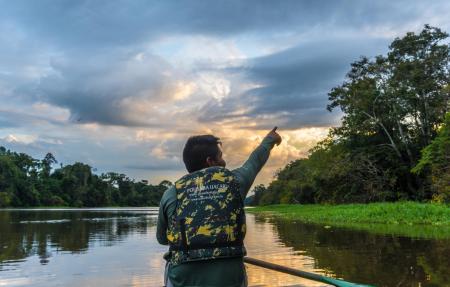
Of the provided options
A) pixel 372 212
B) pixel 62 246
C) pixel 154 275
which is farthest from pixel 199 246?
pixel 372 212

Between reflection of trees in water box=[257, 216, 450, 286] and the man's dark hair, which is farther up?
the man's dark hair

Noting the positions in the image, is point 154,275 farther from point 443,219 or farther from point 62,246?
point 443,219

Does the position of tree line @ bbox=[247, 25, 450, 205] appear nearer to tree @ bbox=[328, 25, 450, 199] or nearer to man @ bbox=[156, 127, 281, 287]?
tree @ bbox=[328, 25, 450, 199]

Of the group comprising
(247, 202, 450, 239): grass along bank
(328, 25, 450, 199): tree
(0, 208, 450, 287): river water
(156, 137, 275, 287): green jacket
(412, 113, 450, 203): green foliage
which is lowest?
(0, 208, 450, 287): river water

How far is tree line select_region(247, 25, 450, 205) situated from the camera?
41250 mm

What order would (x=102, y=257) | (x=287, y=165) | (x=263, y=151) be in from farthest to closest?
(x=287, y=165), (x=102, y=257), (x=263, y=151)

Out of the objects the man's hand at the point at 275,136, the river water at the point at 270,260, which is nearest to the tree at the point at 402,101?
the river water at the point at 270,260

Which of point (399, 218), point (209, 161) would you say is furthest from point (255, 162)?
point (399, 218)

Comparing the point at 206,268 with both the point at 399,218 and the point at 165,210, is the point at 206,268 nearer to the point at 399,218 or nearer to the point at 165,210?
the point at 165,210

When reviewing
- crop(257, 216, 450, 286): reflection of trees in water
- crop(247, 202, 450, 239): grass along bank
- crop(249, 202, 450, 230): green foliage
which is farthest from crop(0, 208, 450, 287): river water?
crop(249, 202, 450, 230): green foliage

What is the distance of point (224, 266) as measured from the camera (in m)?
3.26

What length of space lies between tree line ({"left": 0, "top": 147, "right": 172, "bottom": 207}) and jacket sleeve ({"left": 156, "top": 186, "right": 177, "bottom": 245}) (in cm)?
10905

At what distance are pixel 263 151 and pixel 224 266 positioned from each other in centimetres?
95

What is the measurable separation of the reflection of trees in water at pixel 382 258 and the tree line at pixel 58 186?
99177mm
